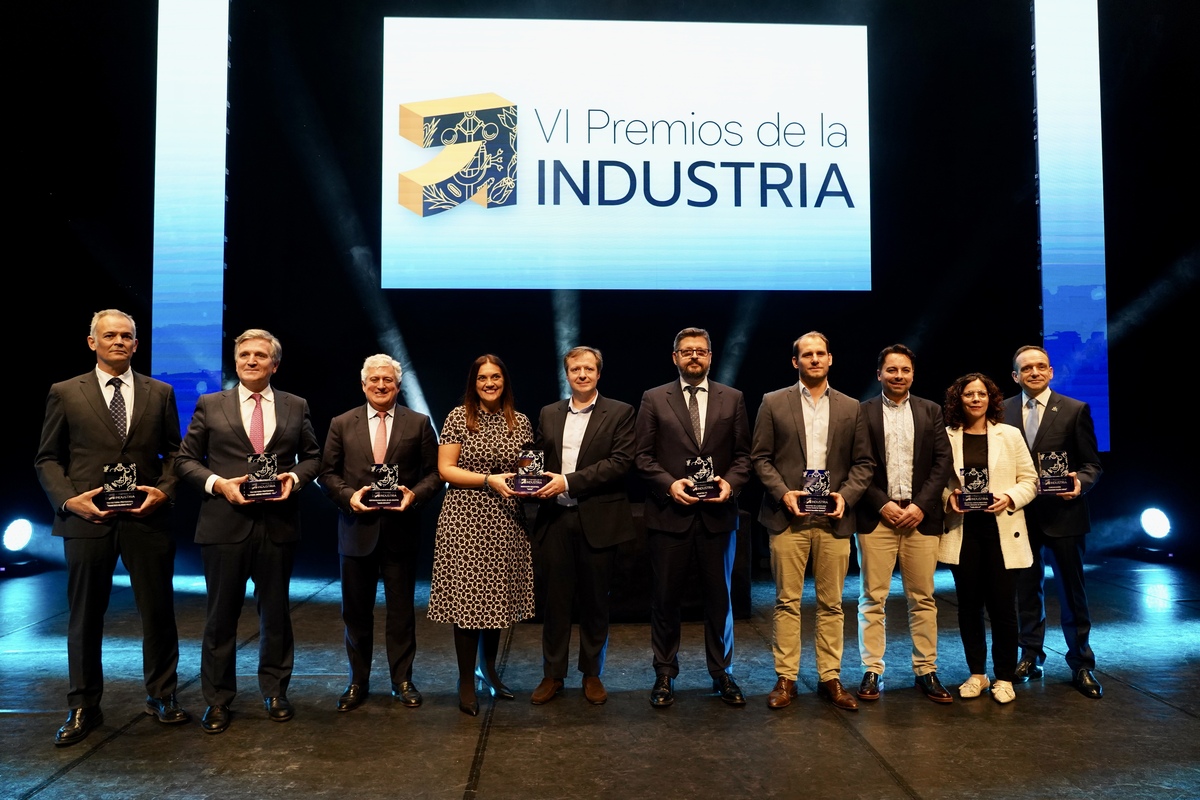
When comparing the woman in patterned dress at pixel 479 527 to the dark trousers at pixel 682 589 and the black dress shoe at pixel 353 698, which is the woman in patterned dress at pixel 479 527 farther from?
the dark trousers at pixel 682 589

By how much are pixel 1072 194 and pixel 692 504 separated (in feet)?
17.2

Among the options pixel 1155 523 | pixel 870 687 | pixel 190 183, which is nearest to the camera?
pixel 870 687

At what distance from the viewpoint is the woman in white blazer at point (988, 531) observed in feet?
11.6

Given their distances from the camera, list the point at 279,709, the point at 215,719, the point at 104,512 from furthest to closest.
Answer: the point at 279,709
the point at 215,719
the point at 104,512

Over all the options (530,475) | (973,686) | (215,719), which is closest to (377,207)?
(530,475)

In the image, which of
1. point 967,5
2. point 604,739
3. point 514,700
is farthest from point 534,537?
point 967,5

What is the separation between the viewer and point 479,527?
11.2 feet

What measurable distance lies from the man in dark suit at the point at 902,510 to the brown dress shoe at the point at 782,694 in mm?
306

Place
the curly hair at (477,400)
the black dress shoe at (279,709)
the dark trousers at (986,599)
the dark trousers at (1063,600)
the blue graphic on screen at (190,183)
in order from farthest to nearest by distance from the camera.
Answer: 1. the blue graphic on screen at (190,183)
2. the dark trousers at (1063,600)
3. the dark trousers at (986,599)
4. the curly hair at (477,400)
5. the black dress shoe at (279,709)

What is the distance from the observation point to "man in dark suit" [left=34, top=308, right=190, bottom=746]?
3180 millimetres

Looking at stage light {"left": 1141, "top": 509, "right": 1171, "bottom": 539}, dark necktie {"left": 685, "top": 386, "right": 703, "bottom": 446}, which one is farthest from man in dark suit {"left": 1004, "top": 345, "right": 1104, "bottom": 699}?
stage light {"left": 1141, "top": 509, "right": 1171, "bottom": 539}

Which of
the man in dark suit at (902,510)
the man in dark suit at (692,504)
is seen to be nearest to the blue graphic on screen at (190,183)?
the man in dark suit at (692,504)

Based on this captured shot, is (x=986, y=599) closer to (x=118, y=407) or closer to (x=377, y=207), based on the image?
(x=118, y=407)

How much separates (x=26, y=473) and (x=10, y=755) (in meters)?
4.71
